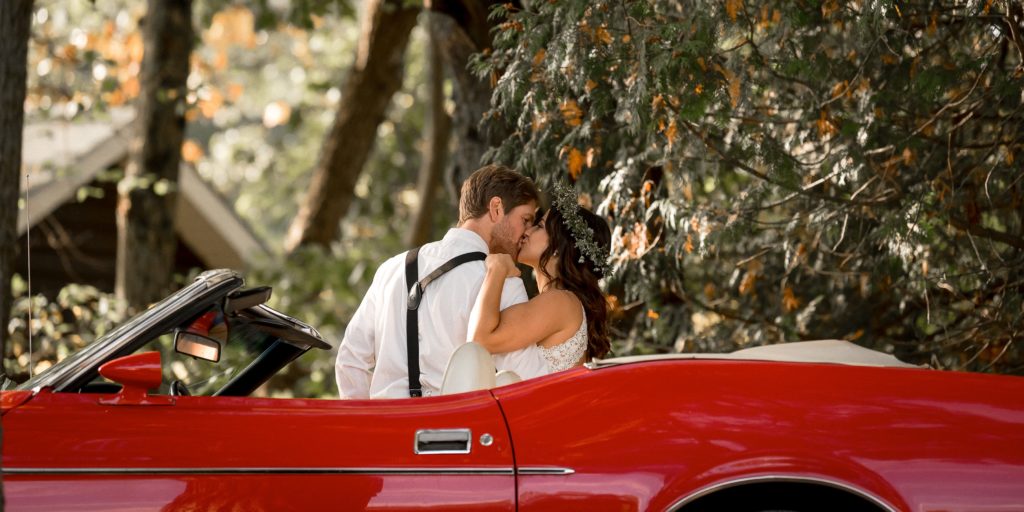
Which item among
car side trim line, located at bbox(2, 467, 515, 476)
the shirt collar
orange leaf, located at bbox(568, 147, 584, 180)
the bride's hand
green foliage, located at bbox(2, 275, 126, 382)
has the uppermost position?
orange leaf, located at bbox(568, 147, 584, 180)

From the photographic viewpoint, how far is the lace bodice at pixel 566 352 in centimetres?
448

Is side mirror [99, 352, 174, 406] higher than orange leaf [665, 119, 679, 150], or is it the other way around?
orange leaf [665, 119, 679, 150]

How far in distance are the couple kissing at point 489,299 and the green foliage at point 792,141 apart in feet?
2.91

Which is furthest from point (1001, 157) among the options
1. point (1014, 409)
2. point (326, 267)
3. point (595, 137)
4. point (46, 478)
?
point (326, 267)

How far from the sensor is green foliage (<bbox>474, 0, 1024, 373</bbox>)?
18.7 ft

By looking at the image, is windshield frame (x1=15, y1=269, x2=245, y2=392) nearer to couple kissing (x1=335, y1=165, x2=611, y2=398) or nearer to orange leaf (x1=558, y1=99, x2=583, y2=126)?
couple kissing (x1=335, y1=165, x2=611, y2=398)

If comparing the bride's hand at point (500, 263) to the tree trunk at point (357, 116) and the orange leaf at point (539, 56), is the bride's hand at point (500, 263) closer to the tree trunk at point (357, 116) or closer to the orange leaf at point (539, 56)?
the orange leaf at point (539, 56)

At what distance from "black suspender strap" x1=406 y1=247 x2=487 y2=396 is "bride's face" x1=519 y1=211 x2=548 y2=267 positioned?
0.33 meters

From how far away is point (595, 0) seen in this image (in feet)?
18.7

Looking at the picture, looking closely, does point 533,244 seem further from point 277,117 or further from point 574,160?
point 277,117

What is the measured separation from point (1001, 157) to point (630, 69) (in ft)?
6.80

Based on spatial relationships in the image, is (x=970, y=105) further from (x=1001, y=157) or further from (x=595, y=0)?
(x=595, y=0)

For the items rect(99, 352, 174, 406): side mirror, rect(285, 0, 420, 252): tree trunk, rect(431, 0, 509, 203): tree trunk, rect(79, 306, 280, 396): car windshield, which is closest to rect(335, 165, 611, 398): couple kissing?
rect(79, 306, 280, 396): car windshield

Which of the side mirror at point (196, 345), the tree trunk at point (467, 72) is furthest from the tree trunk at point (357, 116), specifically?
→ the side mirror at point (196, 345)
